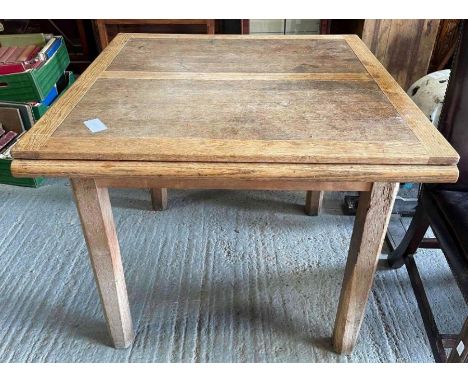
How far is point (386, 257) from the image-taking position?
65.7 inches

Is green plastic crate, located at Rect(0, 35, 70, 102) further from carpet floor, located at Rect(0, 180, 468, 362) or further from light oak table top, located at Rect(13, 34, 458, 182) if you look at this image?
light oak table top, located at Rect(13, 34, 458, 182)

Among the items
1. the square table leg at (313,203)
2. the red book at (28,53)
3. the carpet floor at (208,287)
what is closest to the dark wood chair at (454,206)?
the carpet floor at (208,287)

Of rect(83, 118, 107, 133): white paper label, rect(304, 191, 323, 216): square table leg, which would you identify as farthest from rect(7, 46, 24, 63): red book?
rect(304, 191, 323, 216): square table leg

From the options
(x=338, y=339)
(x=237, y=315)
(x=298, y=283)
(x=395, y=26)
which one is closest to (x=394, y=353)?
(x=338, y=339)

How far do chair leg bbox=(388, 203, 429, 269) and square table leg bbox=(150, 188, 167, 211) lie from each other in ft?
3.33

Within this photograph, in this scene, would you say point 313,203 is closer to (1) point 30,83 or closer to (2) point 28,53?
Answer: (1) point 30,83

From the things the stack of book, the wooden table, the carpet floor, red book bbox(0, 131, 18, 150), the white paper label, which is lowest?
the carpet floor

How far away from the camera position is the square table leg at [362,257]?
0.95 metres

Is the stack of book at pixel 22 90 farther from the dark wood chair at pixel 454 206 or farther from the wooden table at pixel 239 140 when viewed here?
the dark wood chair at pixel 454 206

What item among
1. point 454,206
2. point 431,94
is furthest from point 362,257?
point 431,94

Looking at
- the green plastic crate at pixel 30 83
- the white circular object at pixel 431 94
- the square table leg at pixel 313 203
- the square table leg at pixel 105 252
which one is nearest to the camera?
the square table leg at pixel 105 252

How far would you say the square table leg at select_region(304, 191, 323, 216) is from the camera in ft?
6.05

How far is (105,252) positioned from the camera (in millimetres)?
1075

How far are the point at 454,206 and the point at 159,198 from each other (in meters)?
1.22
